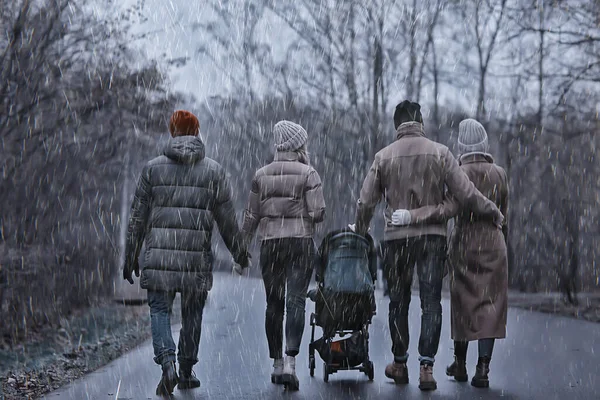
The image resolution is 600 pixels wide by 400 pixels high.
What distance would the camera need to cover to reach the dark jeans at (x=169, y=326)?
6.52 metres

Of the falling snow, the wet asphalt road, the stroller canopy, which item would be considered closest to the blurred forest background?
the falling snow

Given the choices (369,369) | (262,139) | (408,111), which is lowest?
(369,369)

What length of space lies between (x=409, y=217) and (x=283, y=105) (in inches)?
901

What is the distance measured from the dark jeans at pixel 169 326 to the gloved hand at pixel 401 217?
60.4 inches

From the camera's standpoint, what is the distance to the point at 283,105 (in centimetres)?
2942

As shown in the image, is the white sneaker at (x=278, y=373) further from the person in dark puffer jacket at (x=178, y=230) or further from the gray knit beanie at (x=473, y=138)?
the gray knit beanie at (x=473, y=138)

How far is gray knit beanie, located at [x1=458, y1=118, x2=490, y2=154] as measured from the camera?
7.38 meters

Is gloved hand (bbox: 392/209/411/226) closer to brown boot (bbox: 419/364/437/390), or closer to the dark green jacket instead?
brown boot (bbox: 419/364/437/390)

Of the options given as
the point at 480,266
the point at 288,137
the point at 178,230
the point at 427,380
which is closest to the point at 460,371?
the point at 427,380

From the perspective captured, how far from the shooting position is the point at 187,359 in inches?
266

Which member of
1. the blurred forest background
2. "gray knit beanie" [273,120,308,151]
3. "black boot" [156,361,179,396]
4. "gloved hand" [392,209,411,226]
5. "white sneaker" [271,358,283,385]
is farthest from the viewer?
the blurred forest background

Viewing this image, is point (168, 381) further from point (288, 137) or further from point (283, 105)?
point (283, 105)

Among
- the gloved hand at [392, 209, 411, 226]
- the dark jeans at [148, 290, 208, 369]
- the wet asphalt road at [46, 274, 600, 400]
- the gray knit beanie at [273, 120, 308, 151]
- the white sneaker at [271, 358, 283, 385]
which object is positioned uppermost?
the gray knit beanie at [273, 120, 308, 151]

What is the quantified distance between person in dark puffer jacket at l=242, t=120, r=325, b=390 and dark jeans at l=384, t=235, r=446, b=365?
671 millimetres
